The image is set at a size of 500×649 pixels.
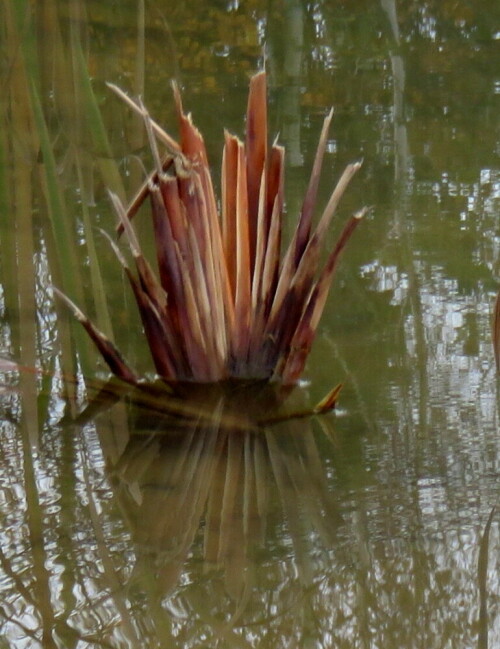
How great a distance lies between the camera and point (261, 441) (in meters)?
2.34

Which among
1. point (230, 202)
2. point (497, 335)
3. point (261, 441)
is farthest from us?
point (230, 202)

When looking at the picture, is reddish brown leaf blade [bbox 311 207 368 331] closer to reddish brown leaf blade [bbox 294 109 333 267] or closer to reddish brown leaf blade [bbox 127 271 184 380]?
reddish brown leaf blade [bbox 294 109 333 267]

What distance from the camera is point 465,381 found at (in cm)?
255

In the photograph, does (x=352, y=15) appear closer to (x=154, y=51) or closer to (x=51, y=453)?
(x=154, y=51)

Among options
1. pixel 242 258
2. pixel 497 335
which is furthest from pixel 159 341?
pixel 497 335

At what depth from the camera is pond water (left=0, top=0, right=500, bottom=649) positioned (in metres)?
1.75

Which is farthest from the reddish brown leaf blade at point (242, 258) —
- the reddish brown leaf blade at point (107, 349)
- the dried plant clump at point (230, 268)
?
the reddish brown leaf blade at point (107, 349)

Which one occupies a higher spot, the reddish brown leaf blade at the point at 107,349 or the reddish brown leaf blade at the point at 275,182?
the reddish brown leaf blade at the point at 275,182

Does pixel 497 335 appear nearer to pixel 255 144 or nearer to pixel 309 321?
pixel 309 321

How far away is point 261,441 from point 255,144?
0.64m

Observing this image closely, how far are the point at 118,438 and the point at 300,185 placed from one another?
163 centimetres

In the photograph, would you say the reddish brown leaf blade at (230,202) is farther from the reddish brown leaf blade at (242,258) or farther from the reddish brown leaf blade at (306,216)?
the reddish brown leaf blade at (306,216)

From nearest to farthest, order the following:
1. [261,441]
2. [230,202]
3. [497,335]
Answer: [261,441] → [497,335] → [230,202]

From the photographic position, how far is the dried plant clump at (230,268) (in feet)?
8.22
